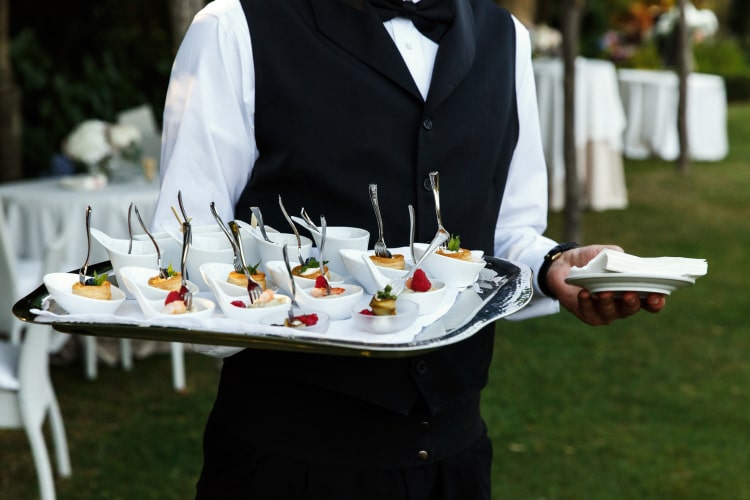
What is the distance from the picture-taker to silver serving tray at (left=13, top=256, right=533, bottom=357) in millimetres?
1130

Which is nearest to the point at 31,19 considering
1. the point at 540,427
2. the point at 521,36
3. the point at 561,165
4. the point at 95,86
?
the point at 95,86

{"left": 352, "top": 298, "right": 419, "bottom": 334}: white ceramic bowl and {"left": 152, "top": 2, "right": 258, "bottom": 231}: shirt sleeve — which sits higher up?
{"left": 152, "top": 2, "right": 258, "bottom": 231}: shirt sleeve

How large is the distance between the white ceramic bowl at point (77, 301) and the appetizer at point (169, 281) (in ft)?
→ 0.14

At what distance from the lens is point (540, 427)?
4.26 metres

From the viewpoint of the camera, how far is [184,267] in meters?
1.29

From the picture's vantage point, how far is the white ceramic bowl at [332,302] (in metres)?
1.25

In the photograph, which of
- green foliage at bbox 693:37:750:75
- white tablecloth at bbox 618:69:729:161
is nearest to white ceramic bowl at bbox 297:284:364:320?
white tablecloth at bbox 618:69:729:161

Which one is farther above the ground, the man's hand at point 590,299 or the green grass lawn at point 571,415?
the man's hand at point 590,299

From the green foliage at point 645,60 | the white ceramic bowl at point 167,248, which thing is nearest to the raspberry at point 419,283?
the white ceramic bowl at point 167,248

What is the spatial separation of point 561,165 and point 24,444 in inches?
235

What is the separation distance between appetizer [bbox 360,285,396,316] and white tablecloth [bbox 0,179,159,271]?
363 centimetres

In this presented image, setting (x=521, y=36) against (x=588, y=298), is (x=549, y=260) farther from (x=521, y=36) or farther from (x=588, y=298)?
(x=521, y=36)

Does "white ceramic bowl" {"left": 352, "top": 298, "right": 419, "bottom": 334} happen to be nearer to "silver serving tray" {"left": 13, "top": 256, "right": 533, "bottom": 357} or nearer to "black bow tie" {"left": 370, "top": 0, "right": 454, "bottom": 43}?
"silver serving tray" {"left": 13, "top": 256, "right": 533, "bottom": 357}

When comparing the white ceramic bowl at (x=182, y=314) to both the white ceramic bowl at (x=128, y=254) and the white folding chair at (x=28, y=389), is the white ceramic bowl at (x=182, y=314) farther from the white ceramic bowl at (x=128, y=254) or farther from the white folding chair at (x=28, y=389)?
the white folding chair at (x=28, y=389)
